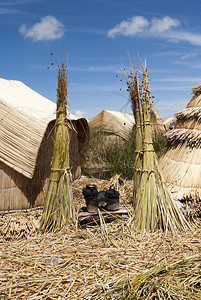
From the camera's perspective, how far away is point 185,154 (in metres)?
4.52

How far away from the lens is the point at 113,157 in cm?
999

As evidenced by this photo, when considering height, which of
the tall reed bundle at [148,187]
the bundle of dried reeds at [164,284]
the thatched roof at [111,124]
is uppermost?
the thatched roof at [111,124]

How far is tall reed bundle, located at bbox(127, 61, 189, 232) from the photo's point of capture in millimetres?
3594

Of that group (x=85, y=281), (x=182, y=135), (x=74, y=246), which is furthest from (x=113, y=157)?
(x=85, y=281)

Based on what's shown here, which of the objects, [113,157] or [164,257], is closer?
[164,257]

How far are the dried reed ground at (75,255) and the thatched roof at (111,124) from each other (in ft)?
24.8

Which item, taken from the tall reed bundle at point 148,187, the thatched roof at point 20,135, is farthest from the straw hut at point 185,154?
the thatched roof at point 20,135

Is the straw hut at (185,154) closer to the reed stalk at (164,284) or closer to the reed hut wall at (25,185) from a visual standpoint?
the reed hut wall at (25,185)

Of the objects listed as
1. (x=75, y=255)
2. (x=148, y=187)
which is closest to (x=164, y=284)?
(x=75, y=255)

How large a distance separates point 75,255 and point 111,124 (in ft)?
29.2

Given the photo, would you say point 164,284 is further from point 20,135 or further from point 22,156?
point 20,135

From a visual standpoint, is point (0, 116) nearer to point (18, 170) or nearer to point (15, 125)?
point (15, 125)

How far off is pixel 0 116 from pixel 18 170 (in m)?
0.79

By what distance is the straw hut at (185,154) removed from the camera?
4.29 m
